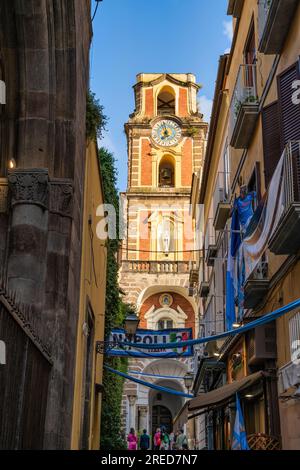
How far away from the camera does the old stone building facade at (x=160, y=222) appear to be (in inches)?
1518

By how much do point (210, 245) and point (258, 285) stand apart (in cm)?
905

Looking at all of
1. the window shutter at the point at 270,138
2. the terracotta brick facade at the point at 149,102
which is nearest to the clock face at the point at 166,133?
the terracotta brick facade at the point at 149,102

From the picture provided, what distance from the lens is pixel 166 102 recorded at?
46.4 m

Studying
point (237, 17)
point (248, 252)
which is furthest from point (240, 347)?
point (237, 17)

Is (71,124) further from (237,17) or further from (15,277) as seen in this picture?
(237,17)

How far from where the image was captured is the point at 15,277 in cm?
820

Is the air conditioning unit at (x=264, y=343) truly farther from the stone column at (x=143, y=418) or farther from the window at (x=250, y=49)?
the stone column at (x=143, y=418)

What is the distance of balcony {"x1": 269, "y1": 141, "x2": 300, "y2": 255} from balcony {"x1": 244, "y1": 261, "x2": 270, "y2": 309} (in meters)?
2.08

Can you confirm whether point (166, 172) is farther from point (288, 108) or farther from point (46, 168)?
point (46, 168)

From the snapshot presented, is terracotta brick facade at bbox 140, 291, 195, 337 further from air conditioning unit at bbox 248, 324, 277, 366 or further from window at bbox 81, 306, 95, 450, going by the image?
air conditioning unit at bbox 248, 324, 277, 366

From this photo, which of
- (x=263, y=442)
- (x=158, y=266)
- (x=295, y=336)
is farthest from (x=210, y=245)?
(x=158, y=266)

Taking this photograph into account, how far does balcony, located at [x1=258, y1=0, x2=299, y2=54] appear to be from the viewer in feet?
30.2

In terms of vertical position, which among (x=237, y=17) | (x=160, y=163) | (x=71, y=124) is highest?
(x=160, y=163)
